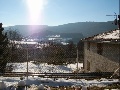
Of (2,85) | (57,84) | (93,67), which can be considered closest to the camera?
(2,85)

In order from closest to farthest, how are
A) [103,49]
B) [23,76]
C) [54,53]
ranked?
[23,76] → [103,49] → [54,53]

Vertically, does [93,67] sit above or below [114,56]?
below

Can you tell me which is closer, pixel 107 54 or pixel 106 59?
pixel 107 54

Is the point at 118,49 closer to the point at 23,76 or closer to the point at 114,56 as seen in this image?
the point at 114,56

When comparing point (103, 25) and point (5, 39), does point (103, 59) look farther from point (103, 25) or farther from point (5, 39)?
point (103, 25)

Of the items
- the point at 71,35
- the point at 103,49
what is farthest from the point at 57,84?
the point at 71,35

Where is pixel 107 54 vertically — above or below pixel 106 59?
above

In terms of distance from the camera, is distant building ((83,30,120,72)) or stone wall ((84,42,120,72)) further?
stone wall ((84,42,120,72))

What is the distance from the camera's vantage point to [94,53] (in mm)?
21312

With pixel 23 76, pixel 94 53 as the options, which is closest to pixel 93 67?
pixel 94 53

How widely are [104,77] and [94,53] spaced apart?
9.19 meters

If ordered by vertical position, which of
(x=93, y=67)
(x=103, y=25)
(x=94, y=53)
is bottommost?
(x=93, y=67)

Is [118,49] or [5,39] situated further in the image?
[5,39]

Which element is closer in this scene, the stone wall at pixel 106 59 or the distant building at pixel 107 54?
the distant building at pixel 107 54
